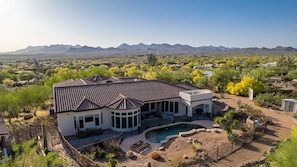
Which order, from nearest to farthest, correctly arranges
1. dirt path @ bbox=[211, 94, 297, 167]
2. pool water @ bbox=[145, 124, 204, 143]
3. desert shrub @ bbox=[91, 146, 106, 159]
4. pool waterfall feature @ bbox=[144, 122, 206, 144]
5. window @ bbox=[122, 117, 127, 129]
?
dirt path @ bbox=[211, 94, 297, 167] → desert shrub @ bbox=[91, 146, 106, 159] → pool waterfall feature @ bbox=[144, 122, 206, 144] → pool water @ bbox=[145, 124, 204, 143] → window @ bbox=[122, 117, 127, 129]

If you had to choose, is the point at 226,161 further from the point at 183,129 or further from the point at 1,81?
the point at 1,81

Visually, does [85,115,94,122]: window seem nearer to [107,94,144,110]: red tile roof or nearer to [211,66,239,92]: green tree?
[107,94,144,110]: red tile roof

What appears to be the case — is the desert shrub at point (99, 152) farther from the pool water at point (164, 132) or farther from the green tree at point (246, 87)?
the green tree at point (246, 87)

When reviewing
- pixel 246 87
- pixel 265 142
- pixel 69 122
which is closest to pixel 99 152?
pixel 69 122

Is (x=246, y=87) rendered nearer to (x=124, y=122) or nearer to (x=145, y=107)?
(x=145, y=107)

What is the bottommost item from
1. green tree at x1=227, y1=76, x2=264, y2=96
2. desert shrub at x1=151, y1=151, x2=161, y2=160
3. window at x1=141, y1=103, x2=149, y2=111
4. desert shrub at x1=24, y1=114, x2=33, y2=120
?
desert shrub at x1=151, y1=151, x2=161, y2=160

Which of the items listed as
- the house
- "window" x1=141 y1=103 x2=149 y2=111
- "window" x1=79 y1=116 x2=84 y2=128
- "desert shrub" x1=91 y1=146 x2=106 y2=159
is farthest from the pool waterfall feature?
"window" x1=79 y1=116 x2=84 y2=128
